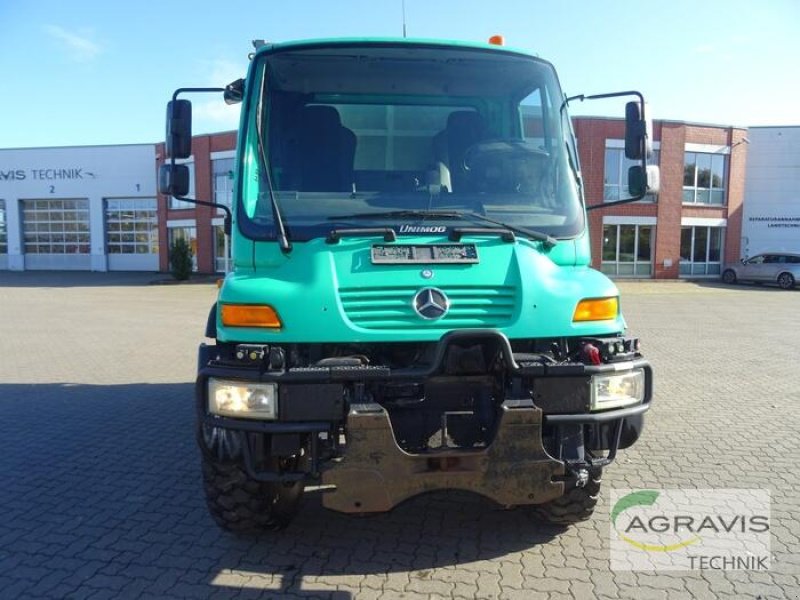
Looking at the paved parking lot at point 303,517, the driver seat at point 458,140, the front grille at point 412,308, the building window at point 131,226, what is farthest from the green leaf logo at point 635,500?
the building window at point 131,226

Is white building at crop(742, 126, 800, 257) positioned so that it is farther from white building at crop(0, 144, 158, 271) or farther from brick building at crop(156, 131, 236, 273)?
white building at crop(0, 144, 158, 271)

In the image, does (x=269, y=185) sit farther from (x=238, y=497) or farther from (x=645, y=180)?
(x=645, y=180)

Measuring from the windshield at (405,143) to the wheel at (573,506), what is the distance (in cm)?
156

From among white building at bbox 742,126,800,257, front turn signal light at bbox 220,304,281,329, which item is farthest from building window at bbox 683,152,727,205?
front turn signal light at bbox 220,304,281,329

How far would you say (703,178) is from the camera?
29.5 meters

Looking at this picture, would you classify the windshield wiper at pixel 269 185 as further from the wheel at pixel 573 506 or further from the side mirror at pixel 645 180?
the side mirror at pixel 645 180

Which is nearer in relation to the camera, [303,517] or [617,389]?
[617,389]

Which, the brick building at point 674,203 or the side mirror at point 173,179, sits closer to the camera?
the side mirror at point 173,179

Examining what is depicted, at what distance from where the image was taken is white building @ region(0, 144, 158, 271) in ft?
118

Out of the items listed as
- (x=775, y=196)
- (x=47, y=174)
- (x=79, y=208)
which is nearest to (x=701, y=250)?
(x=775, y=196)

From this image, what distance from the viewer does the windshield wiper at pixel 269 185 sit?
10.7 feet

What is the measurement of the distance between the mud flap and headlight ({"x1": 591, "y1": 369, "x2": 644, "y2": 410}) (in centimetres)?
38

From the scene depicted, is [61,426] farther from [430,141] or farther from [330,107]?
[430,141]

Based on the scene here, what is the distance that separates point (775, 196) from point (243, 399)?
35.4m
